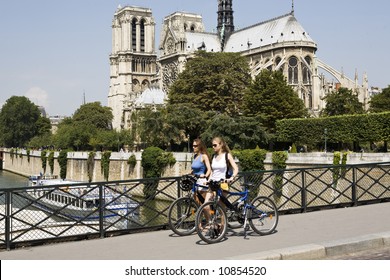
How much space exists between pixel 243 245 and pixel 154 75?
105254 mm

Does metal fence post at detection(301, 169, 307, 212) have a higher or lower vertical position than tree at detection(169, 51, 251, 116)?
lower

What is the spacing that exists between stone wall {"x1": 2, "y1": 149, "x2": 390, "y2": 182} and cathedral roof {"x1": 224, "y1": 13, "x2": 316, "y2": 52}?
122 feet

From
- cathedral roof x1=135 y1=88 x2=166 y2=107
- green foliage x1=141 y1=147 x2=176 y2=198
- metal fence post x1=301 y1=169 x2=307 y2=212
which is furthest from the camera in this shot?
cathedral roof x1=135 y1=88 x2=166 y2=107

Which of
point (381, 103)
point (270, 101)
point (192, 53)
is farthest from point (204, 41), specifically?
point (270, 101)

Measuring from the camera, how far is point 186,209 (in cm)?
1016

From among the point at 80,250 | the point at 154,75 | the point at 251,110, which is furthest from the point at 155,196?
the point at 154,75

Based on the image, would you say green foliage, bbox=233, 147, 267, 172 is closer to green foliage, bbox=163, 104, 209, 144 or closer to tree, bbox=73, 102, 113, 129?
green foliage, bbox=163, 104, 209, 144

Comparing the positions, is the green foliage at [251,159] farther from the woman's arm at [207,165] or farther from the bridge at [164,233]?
the woman's arm at [207,165]

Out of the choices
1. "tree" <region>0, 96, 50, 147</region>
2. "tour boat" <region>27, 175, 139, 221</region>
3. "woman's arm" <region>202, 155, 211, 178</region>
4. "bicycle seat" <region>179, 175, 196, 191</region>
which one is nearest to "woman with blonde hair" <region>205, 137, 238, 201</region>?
"woman's arm" <region>202, 155, 211, 178</region>

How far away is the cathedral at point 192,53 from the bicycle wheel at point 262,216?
6220cm

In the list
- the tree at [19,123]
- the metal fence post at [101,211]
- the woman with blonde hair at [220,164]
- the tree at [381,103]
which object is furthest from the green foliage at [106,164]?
the tree at [19,123]

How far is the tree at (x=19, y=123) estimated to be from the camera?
101250 millimetres

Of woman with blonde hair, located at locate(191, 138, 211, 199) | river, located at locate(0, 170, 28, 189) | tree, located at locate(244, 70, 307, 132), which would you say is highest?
tree, located at locate(244, 70, 307, 132)

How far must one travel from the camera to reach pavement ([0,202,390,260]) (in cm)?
851
